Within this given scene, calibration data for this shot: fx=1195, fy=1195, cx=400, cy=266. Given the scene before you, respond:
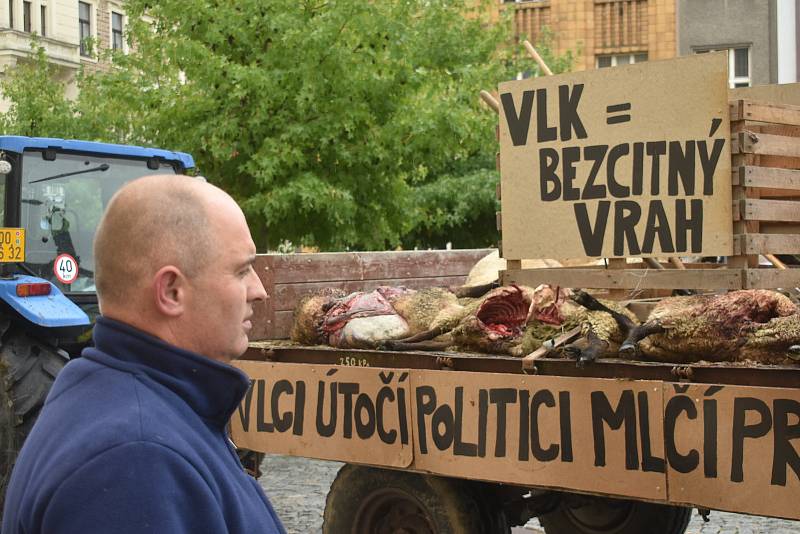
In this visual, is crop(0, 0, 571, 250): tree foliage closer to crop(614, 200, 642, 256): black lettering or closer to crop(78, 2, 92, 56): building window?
crop(614, 200, 642, 256): black lettering

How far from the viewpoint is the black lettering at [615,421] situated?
4020 mm

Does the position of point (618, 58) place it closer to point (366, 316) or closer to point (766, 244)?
point (366, 316)

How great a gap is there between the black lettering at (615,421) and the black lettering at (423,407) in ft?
2.40

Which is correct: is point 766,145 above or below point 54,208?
above

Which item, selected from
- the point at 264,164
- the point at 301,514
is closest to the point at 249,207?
the point at 264,164

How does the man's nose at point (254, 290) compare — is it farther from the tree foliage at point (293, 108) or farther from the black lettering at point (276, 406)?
the tree foliage at point (293, 108)

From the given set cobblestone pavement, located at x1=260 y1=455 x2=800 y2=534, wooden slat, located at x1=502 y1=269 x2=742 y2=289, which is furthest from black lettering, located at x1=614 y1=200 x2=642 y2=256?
cobblestone pavement, located at x1=260 y1=455 x2=800 y2=534

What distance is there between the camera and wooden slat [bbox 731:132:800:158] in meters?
4.33

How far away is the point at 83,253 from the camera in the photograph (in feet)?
24.9

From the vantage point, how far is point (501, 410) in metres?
4.39

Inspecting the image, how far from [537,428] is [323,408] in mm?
1094

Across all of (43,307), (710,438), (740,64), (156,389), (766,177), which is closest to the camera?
(156,389)

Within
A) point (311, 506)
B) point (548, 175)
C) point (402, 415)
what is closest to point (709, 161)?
point (548, 175)

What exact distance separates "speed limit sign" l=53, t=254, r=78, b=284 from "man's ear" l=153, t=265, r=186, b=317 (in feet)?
19.6
